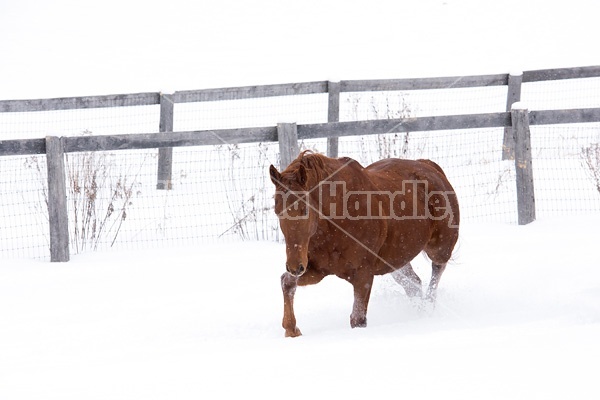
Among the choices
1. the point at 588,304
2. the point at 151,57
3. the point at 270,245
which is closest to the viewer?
the point at 588,304

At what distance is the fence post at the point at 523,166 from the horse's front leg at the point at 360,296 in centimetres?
385

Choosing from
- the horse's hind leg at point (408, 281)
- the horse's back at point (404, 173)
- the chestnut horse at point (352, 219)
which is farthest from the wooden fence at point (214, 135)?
the horse's hind leg at point (408, 281)

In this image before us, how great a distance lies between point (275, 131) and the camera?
8.29 meters

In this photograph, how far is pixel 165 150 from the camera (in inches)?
419

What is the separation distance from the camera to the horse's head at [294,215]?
4.78 metres

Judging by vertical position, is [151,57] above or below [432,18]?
below

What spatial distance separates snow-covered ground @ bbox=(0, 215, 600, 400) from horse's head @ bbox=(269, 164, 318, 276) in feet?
1.82

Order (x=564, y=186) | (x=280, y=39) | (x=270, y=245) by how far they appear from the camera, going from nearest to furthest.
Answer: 1. (x=270, y=245)
2. (x=564, y=186)
3. (x=280, y=39)

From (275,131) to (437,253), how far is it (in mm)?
2637

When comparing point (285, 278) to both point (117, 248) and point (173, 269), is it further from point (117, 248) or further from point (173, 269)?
point (117, 248)

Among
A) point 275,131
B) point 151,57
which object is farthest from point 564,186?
point 151,57

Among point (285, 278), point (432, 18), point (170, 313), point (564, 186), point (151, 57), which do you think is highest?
point (432, 18)

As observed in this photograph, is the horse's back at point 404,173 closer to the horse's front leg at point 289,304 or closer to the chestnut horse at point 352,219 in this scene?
the chestnut horse at point 352,219

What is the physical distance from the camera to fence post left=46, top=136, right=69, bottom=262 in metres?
7.66
